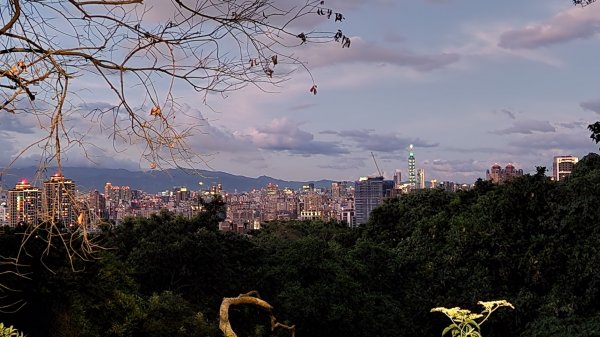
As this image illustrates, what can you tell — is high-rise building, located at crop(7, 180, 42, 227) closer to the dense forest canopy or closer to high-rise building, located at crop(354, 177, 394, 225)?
the dense forest canopy

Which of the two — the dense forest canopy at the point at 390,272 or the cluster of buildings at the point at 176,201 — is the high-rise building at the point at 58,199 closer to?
the cluster of buildings at the point at 176,201

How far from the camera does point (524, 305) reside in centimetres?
1080

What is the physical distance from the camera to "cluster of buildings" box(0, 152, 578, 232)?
87.7 inches

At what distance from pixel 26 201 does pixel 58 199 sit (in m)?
0.28

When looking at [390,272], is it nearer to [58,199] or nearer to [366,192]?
[58,199]

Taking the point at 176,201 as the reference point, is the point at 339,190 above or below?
above

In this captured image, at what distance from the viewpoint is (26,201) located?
2398 millimetres

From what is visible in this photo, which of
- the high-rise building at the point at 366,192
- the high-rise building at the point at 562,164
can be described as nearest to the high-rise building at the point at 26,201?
the high-rise building at the point at 562,164

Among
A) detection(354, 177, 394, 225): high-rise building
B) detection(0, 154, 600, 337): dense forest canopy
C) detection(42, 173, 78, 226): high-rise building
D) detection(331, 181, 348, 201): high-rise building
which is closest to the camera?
detection(42, 173, 78, 226): high-rise building

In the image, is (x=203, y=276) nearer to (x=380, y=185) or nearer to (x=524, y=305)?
(x=524, y=305)

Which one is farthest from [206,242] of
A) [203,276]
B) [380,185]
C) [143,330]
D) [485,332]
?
[380,185]

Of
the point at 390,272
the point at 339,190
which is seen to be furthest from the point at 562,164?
the point at 339,190

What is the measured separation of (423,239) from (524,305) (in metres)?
3.52

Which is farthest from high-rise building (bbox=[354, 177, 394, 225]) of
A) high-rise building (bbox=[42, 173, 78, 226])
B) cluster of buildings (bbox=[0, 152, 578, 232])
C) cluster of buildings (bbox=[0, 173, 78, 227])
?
high-rise building (bbox=[42, 173, 78, 226])
